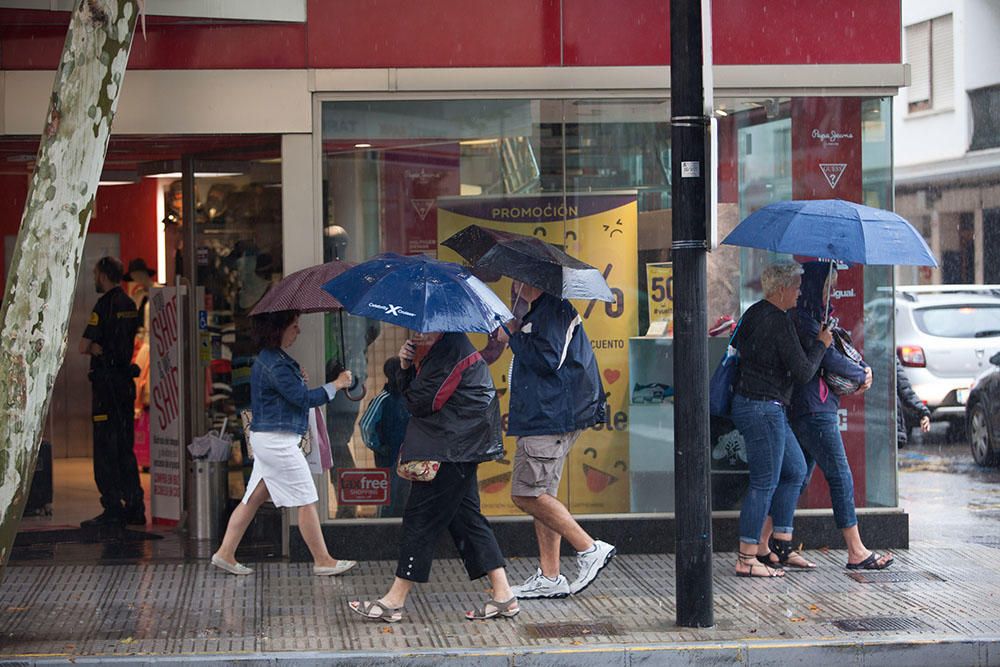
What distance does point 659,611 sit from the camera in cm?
815

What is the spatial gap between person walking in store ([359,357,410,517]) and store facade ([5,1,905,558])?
0.13 metres

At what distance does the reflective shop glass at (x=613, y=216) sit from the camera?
9.86 metres

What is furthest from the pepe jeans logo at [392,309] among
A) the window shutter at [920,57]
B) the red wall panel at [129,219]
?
the window shutter at [920,57]

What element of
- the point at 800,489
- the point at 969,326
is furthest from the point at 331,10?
the point at 969,326

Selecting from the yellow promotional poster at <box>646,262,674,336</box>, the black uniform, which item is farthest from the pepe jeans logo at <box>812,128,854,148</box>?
the black uniform

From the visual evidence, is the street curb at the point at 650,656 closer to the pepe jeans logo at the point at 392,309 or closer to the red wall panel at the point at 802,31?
the pepe jeans logo at the point at 392,309

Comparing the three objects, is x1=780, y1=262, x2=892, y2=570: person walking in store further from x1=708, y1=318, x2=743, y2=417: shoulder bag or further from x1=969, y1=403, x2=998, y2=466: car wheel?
x1=969, y1=403, x2=998, y2=466: car wheel

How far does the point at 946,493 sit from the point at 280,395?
23.6ft

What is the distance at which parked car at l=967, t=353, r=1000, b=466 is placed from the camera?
14867 mm

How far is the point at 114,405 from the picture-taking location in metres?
11.3

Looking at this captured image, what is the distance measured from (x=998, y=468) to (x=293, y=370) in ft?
29.8

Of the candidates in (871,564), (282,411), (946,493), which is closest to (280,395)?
(282,411)

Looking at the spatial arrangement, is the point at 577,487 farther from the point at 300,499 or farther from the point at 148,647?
the point at 148,647

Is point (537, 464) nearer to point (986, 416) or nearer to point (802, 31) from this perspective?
point (802, 31)
